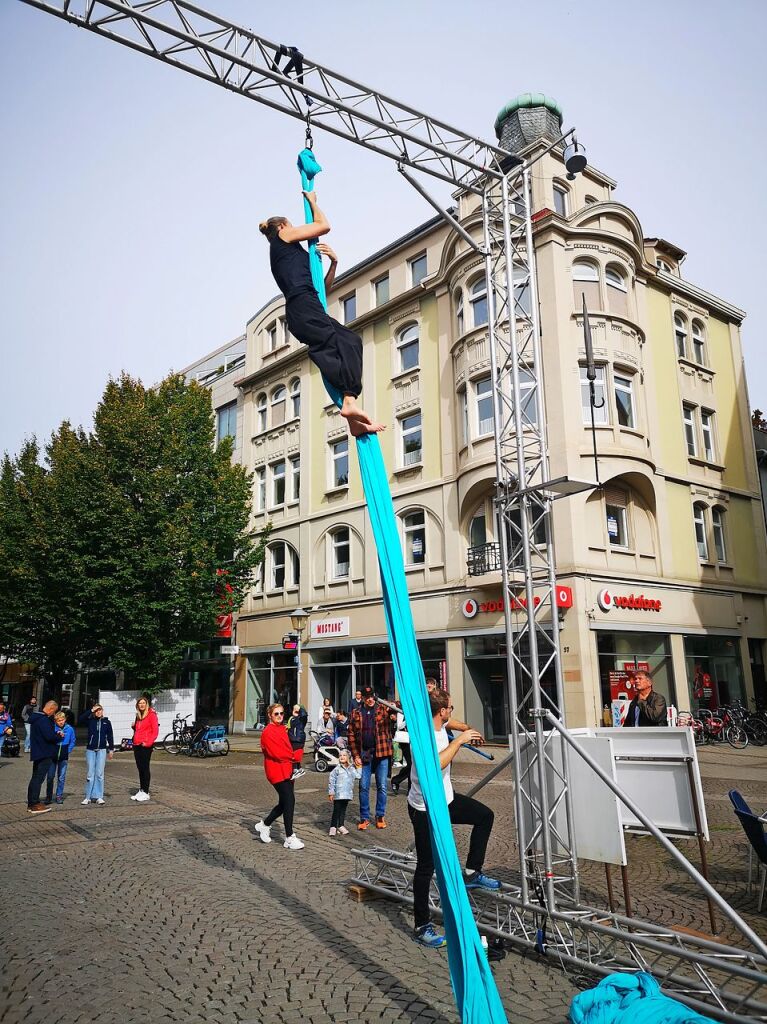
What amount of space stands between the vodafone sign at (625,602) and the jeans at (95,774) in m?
13.6

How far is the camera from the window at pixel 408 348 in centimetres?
2753

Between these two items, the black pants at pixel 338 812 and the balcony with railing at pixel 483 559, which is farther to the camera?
the balcony with railing at pixel 483 559

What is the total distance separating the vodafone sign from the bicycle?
12777 millimetres

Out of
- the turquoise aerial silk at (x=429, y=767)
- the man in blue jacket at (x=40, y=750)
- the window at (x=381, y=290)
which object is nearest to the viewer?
the turquoise aerial silk at (x=429, y=767)

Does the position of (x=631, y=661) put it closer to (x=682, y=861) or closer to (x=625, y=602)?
(x=625, y=602)

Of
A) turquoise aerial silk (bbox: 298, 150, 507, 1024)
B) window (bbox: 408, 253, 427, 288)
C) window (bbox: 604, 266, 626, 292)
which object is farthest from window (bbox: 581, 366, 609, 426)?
turquoise aerial silk (bbox: 298, 150, 507, 1024)

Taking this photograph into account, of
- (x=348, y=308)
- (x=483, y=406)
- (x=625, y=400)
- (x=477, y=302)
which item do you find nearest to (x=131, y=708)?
(x=483, y=406)

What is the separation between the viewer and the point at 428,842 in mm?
6102

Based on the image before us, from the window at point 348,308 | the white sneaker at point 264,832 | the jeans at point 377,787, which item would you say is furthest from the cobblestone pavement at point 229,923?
the window at point 348,308

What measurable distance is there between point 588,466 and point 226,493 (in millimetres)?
13157

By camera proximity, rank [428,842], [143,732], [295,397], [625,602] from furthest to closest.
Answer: [295,397] → [625,602] → [143,732] → [428,842]

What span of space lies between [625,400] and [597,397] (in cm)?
153

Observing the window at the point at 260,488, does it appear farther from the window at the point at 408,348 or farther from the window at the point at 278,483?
the window at the point at 408,348

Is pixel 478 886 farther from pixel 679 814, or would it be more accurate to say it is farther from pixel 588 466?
pixel 588 466
